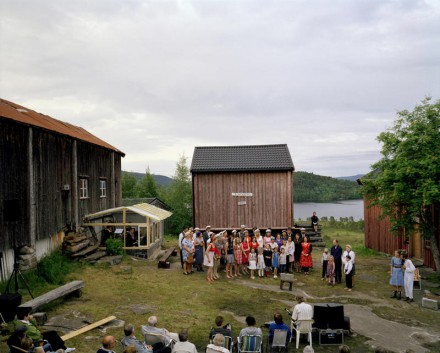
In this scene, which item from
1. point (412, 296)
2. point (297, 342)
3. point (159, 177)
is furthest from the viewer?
point (159, 177)

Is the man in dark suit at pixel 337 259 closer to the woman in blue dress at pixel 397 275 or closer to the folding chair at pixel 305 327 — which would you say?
the woman in blue dress at pixel 397 275

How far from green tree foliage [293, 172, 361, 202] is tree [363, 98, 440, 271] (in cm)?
7846

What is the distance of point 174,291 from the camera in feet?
42.1

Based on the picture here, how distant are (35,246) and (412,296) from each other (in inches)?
512

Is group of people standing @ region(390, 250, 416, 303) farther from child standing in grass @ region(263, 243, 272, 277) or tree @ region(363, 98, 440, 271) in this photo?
child standing in grass @ region(263, 243, 272, 277)

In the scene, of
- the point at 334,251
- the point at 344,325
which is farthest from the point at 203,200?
the point at 344,325

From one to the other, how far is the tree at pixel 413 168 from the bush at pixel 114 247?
453 inches

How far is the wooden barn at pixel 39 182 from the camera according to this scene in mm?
12391

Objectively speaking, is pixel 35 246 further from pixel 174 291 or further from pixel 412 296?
pixel 412 296

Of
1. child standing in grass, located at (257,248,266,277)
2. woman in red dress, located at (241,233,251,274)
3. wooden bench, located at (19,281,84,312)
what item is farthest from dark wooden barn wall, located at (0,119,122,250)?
child standing in grass, located at (257,248,266,277)

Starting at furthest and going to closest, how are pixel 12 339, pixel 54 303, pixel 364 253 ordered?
pixel 364 253 < pixel 54 303 < pixel 12 339

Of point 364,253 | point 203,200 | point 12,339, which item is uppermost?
point 203,200

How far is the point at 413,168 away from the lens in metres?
14.3

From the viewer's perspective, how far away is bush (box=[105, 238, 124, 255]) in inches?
685
